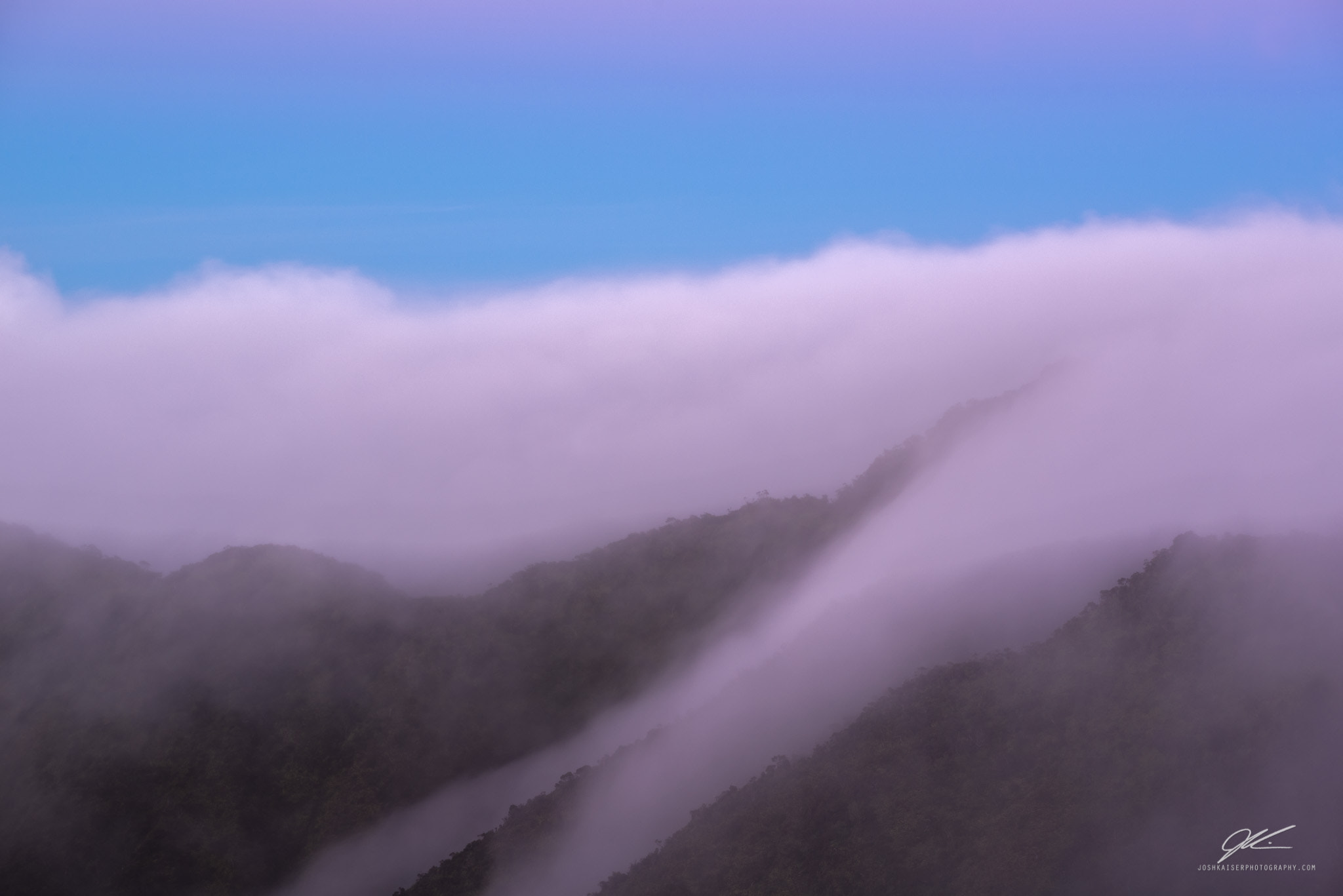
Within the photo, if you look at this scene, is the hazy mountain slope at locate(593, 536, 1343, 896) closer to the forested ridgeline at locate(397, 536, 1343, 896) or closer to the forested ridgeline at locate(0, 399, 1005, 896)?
the forested ridgeline at locate(397, 536, 1343, 896)

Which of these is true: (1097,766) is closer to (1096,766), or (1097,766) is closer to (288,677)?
(1096,766)

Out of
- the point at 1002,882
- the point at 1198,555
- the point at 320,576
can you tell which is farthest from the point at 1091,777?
the point at 320,576

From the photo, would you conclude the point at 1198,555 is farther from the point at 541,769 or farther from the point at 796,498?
the point at 541,769

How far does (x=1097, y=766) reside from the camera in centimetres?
2444

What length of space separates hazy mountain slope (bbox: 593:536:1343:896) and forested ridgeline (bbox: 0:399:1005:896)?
14.8 metres

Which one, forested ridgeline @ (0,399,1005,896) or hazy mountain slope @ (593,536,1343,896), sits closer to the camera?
hazy mountain slope @ (593,536,1343,896)

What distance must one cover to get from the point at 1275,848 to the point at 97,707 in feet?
160

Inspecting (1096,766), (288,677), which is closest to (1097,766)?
(1096,766)

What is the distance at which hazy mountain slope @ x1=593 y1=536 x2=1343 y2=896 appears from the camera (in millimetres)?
22078

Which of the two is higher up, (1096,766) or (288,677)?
(288,677)

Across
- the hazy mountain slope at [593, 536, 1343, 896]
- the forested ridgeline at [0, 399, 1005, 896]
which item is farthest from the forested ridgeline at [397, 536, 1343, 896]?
the forested ridgeline at [0, 399, 1005, 896]

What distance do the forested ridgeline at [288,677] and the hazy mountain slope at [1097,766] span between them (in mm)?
14754

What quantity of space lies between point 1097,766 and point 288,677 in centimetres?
3708

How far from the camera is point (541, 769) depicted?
41.5 m
